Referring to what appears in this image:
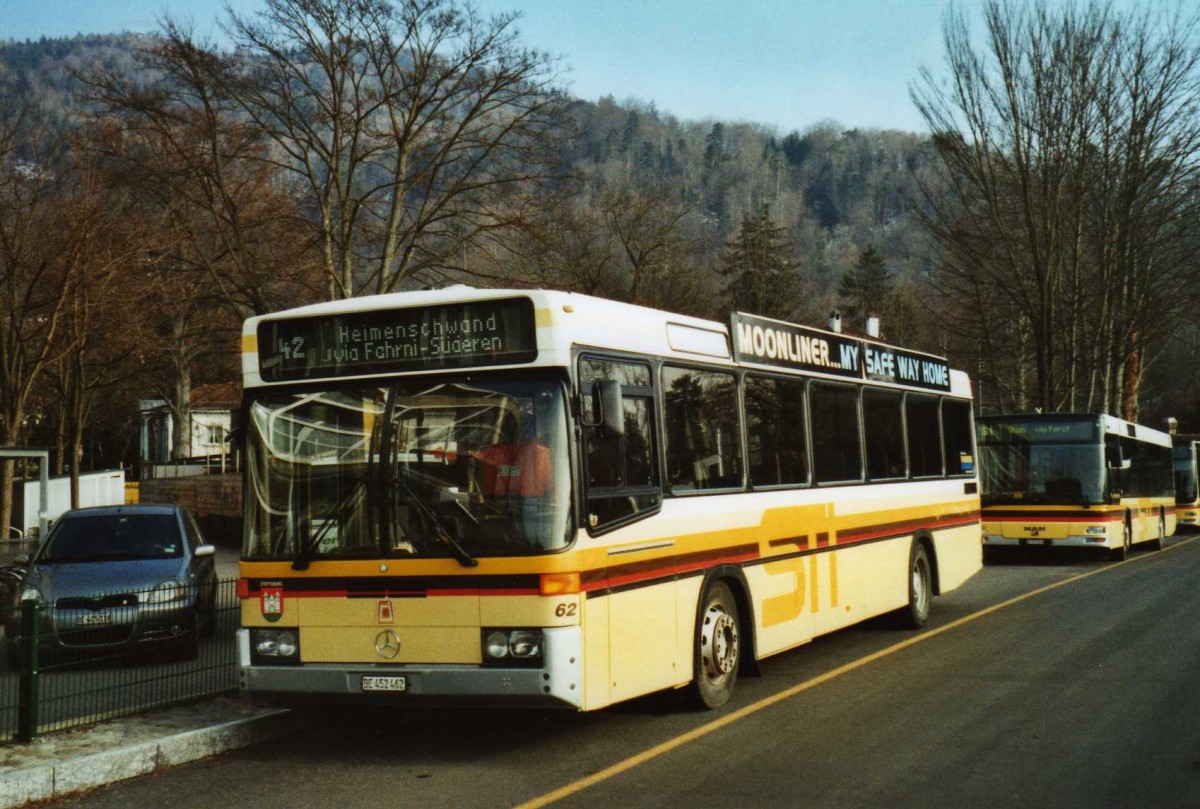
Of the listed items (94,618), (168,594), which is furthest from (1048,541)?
(94,618)

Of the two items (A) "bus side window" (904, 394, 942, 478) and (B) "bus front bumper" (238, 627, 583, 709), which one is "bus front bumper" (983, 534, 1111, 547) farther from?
(B) "bus front bumper" (238, 627, 583, 709)

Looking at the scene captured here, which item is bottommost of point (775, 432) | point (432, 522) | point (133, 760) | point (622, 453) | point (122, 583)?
point (133, 760)

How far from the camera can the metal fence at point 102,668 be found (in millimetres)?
8523

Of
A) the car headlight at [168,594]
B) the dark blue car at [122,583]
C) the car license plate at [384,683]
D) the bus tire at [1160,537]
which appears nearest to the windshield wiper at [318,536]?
the car license plate at [384,683]

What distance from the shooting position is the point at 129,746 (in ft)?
26.5

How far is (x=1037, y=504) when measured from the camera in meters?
25.1

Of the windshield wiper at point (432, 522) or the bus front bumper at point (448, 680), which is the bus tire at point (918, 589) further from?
the windshield wiper at point (432, 522)

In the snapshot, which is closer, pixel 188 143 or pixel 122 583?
pixel 122 583

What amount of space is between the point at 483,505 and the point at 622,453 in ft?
3.81

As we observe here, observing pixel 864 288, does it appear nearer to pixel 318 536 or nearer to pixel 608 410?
pixel 608 410

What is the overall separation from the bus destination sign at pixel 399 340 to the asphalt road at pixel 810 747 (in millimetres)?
2534

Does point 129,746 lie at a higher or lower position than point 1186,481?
lower

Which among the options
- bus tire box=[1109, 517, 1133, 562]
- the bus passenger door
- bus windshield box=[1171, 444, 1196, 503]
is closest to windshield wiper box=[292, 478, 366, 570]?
→ the bus passenger door

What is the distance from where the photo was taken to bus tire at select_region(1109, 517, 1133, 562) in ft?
88.3
